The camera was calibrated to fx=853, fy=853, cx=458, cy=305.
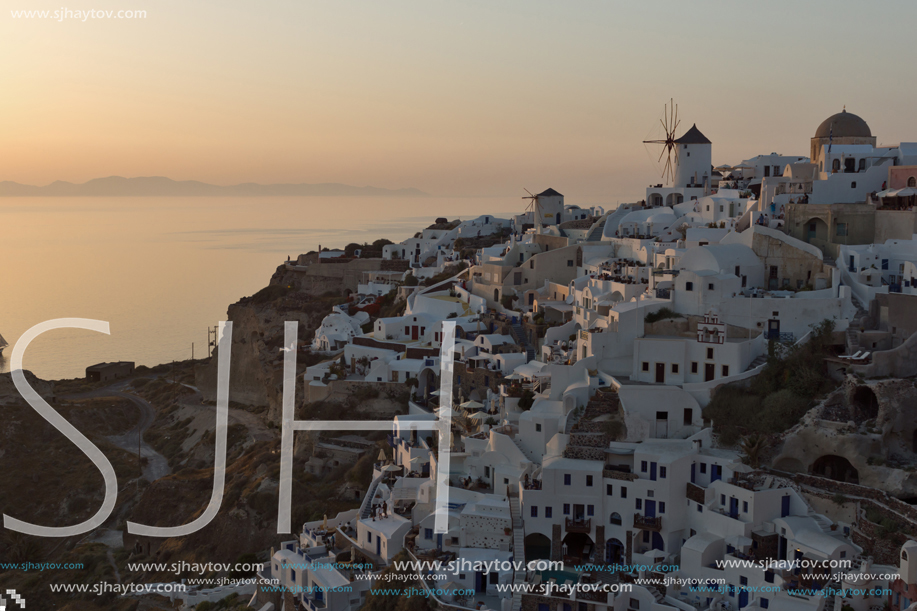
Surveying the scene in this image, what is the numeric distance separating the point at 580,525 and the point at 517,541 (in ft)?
5.16

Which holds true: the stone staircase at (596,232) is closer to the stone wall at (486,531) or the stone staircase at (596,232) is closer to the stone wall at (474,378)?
the stone wall at (474,378)

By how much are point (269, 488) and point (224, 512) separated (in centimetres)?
179

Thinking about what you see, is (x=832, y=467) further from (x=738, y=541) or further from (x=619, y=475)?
(x=619, y=475)

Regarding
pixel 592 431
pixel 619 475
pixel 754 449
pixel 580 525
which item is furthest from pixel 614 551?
pixel 754 449

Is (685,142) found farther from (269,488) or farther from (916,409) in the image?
(269,488)

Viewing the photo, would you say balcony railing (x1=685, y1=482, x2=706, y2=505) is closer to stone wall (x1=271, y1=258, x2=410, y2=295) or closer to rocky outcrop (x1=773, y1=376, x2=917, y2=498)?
rocky outcrop (x1=773, y1=376, x2=917, y2=498)

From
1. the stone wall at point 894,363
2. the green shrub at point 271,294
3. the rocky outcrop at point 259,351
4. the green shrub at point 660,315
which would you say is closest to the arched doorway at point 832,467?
the stone wall at point 894,363

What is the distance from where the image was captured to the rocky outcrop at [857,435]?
19188 millimetres

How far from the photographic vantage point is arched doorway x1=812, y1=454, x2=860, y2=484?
19.9 metres

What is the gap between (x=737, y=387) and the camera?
70.2 feet

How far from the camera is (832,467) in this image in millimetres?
20000

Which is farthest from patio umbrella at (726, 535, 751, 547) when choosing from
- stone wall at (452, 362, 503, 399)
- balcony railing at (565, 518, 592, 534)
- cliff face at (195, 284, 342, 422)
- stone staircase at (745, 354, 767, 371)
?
cliff face at (195, 284, 342, 422)

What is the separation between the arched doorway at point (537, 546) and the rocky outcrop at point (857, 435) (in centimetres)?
568

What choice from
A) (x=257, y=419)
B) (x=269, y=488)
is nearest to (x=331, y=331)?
(x=257, y=419)
